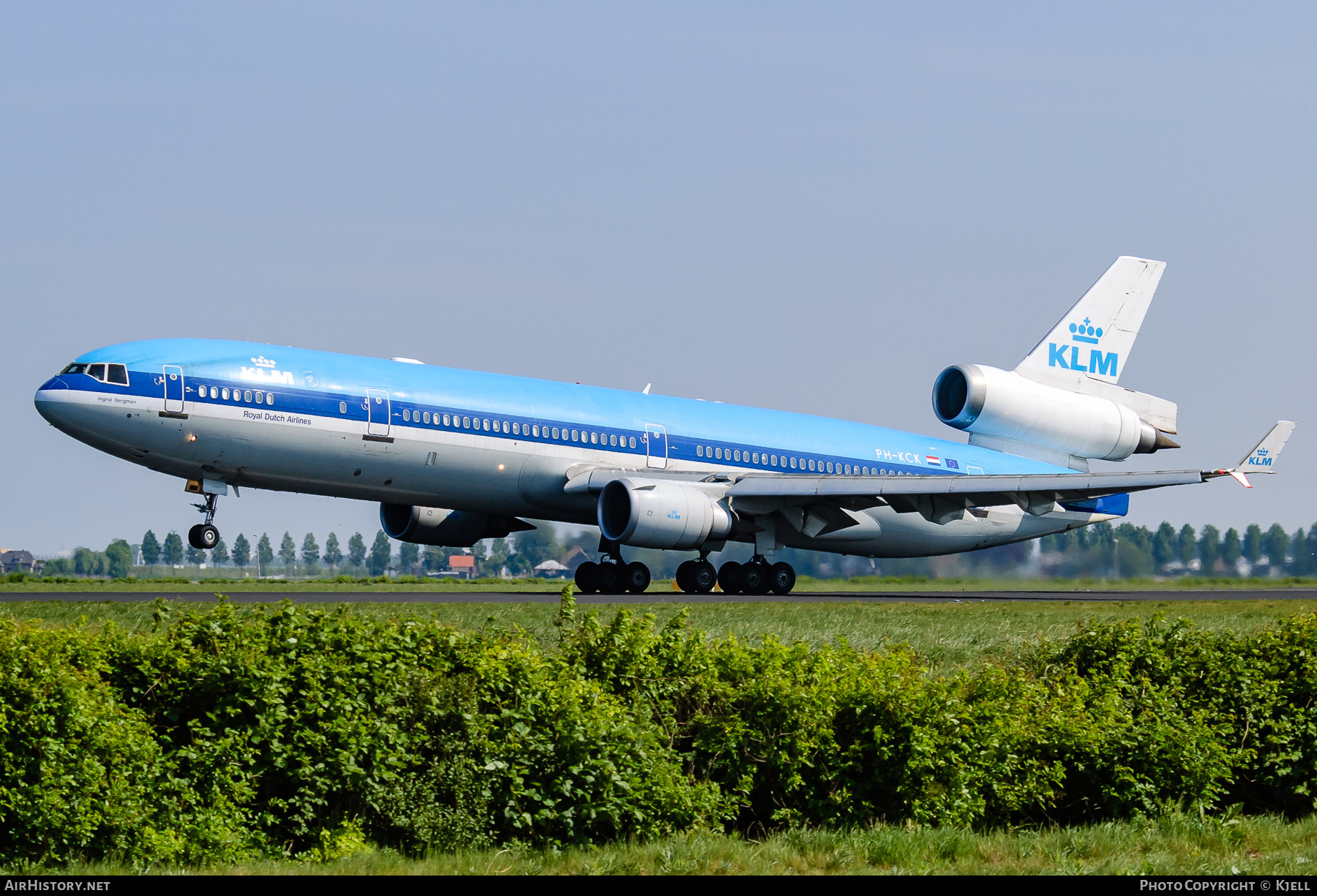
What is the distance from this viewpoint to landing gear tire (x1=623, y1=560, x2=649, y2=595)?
31.1m

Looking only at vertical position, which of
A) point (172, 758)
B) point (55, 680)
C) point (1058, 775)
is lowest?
point (1058, 775)

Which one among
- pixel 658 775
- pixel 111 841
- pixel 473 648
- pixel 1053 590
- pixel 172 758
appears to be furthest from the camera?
pixel 1053 590

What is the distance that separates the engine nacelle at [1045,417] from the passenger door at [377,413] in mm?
17862

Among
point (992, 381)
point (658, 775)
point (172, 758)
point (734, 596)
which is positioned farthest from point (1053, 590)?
point (172, 758)

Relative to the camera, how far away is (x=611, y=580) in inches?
1224

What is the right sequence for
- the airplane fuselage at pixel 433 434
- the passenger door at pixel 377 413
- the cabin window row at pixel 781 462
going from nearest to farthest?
the airplane fuselage at pixel 433 434
the passenger door at pixel 377 413
the cabin window row at pixel 781 462

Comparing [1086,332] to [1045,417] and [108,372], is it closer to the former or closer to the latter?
[1045,417]

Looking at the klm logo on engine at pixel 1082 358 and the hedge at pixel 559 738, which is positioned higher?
the klm logo on engine at pixel 1082 358

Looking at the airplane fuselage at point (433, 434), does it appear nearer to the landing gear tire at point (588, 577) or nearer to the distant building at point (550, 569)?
the landing gear tire at point (588, 577)

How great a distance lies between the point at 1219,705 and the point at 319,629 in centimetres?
923

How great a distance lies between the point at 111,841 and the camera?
390 inches

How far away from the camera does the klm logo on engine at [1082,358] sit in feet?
129

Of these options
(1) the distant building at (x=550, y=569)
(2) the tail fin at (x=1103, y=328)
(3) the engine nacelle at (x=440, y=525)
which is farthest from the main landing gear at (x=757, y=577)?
(2) the tail fin at (x=1103, y=328)

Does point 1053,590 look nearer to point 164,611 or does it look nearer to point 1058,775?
point 1058,775
